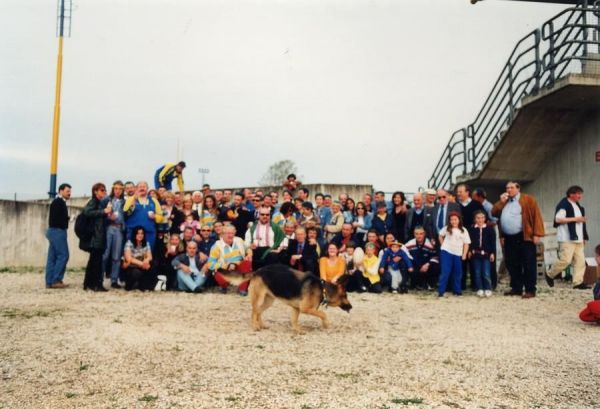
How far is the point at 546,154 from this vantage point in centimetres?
1378

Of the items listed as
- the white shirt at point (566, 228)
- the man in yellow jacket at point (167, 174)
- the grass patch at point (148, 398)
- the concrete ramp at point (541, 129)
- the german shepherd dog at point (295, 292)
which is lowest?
the grass patch at point (148, 398)

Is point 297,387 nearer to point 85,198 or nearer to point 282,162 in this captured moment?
point 85,198

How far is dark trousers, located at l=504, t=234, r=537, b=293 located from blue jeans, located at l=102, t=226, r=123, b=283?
7.31m

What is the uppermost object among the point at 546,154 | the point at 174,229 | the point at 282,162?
the point at 282,162

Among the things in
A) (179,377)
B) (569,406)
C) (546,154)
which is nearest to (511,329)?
(569,406)

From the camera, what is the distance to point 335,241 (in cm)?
1070

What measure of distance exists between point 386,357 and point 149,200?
21.4 feet

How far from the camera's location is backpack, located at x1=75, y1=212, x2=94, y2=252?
9648mm

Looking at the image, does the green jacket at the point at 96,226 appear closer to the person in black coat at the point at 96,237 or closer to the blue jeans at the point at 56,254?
the person in black coat at the point at 96,237

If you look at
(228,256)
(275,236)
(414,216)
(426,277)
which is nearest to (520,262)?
(426,277)

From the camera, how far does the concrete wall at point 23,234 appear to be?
1455 centimetres

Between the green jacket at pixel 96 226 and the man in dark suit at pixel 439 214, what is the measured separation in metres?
6.22

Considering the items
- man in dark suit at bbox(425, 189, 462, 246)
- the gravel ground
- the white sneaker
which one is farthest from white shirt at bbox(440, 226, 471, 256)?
the white sneaker

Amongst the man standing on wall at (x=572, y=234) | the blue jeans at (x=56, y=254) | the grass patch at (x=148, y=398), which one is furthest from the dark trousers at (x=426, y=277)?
the grass patch at (x=148, y=398)
